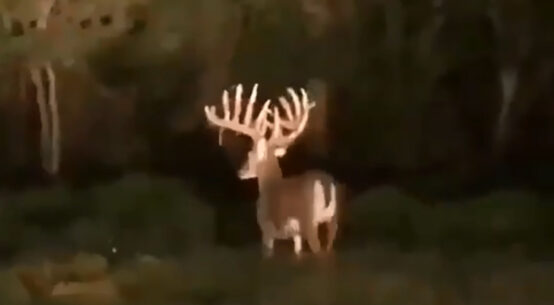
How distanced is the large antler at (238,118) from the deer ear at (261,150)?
1cm

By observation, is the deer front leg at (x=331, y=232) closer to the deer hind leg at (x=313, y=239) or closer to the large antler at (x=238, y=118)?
the deer hind leg at (x=313, y=239)

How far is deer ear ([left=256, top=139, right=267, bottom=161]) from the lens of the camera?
6.23 ft

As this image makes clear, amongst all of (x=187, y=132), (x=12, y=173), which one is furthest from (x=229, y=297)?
(x=12, y=173)

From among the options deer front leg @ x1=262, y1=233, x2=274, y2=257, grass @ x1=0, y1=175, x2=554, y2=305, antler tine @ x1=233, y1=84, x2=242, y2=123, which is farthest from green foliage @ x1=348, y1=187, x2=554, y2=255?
antler tine @ x1=233, y1=84, x2=242, y2=123

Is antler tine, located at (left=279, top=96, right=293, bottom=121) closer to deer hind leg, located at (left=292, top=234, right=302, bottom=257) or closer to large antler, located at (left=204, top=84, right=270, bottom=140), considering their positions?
large antler, located at (left=204, top=84, right=270, bottom=140)

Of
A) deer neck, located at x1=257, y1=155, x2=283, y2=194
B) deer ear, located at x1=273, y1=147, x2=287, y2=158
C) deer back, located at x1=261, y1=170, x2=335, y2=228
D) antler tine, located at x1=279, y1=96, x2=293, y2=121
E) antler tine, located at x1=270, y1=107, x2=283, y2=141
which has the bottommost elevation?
deer back, located at x1=261, y1=170, x2=335, y2=228

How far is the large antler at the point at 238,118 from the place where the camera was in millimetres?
1896

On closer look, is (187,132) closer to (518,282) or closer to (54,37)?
(54,37)

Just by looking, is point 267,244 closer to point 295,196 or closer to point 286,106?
point 295,196

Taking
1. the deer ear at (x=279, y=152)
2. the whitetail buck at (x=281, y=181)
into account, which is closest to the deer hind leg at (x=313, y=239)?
the whitetail buck at (x=281, y=181)

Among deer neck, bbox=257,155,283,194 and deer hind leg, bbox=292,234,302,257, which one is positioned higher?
deer neck, bbox=257,155,283,194

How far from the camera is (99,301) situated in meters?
1.83

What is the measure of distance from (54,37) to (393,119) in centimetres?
56

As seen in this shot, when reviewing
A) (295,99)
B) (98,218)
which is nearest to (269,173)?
(295,99)
